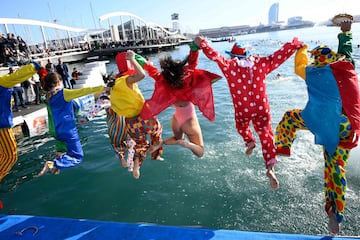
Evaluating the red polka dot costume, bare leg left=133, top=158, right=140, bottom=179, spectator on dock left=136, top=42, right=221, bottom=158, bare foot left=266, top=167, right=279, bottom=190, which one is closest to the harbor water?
the red polka dot costume

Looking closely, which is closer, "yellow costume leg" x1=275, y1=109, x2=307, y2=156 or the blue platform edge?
the blue platform edge

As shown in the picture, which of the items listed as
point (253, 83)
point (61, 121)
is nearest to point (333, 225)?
point (253, 83)

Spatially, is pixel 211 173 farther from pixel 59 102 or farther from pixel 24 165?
pixel 24 165

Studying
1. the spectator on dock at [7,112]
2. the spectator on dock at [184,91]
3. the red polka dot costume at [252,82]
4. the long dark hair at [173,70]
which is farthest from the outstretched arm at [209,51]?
the spectator on dock at [7,112]

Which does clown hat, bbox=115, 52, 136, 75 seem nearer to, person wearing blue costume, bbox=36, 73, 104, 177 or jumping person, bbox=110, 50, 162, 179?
jumping person, bbox=110, 50, 162, 179

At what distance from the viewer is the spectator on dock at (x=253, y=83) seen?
3.46 meters

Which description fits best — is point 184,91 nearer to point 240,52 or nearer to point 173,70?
point 173,70

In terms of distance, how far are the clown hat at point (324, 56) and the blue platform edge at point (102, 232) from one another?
2101mm

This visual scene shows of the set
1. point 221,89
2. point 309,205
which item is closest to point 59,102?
point 309,205

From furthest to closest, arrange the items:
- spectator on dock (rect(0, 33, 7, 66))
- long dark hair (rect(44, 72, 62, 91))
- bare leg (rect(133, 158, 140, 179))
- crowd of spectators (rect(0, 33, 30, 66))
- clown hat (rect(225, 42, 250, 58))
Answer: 1. crowd of spectators (rect(0, 33, 30, 66))
2. spectator on dock (rect(0, 33, 7, 66))
3. bare leg (rect(133, 158, 140, 179))
4. long dark hair (rect(44, 72, 62, 91))
5. clown hat (rect(225, 42, 250, 58))

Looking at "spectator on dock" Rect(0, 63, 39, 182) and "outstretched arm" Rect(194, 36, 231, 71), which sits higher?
"outstretched arm" Rect(194, 36, 231, 71)

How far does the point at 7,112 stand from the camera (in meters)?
4.12

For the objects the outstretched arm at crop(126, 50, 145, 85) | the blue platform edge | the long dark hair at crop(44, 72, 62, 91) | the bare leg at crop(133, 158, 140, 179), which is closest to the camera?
the blue platform edge

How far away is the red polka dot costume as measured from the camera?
3.48 m
